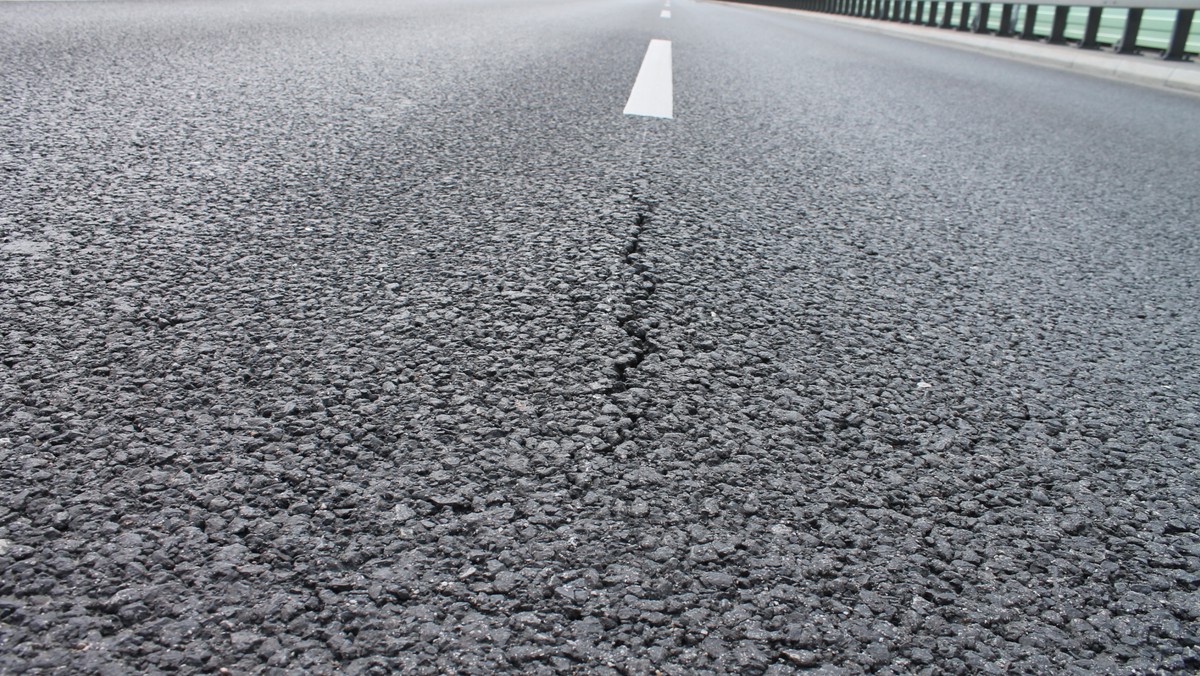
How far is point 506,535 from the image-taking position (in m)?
1.12

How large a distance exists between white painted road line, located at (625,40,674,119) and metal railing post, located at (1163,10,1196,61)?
18.5 ft

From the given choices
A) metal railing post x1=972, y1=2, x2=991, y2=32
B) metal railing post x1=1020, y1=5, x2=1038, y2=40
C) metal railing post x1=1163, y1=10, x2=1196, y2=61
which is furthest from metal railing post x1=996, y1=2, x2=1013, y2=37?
metal railing post x1=1163, y1=10, x2=1196, y2=61

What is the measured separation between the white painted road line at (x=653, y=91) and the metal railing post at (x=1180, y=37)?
5639 millimetres

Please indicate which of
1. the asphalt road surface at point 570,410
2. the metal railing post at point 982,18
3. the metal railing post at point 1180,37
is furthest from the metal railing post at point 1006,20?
the asphalt road surface at point 570,410

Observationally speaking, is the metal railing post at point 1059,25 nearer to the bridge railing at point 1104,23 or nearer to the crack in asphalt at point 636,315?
the bridge railing at point 1104,23

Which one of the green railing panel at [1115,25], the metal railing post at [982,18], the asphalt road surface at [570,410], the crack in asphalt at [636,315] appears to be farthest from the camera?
the metal railing post at [982,18]

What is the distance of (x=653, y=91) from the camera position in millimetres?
5223

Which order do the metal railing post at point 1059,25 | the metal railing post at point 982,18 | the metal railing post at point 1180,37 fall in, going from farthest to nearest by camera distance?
the metal railing post at point 982,18 → the metal railing post at point 1059,25 → the metal railing post at point 1180,37

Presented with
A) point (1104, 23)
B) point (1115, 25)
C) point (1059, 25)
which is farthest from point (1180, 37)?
point (1059, 25)

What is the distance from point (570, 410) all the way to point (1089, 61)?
1000 cm

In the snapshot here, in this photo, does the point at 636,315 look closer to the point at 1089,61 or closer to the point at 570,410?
the point at 570,410

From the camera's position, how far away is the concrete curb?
7844mm

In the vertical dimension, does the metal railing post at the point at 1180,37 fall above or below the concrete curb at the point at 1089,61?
above

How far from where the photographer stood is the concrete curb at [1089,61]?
7.84 metres
